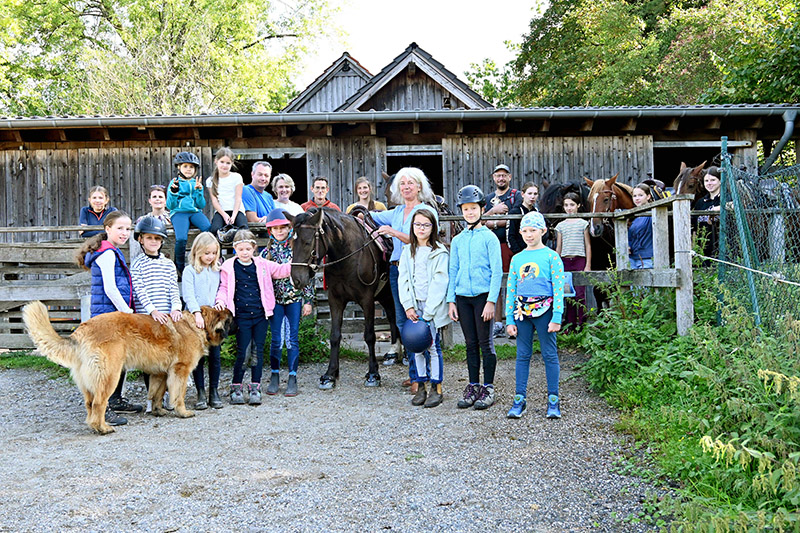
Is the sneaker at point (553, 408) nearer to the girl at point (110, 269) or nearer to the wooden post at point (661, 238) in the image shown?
the wooden post at point (661, 238)

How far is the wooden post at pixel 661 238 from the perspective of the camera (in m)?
6.35

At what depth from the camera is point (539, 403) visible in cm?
566

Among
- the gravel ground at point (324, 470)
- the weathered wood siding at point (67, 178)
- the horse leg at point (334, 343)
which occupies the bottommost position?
the gravel ground at point (324, 470)

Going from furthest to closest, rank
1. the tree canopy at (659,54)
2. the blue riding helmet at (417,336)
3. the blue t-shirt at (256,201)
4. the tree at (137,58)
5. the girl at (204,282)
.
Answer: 1. the tree at (137,58)
2. the tree canopy at (659,54)
3. the blue t-shirt at (256,201)
4. the girl at (204,282)
5. the blue riding helmet at (417,336)

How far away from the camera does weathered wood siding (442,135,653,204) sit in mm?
11672

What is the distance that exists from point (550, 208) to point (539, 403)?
3.79 m

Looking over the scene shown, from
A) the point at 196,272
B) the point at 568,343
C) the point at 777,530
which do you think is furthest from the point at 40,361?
the point at 777,530

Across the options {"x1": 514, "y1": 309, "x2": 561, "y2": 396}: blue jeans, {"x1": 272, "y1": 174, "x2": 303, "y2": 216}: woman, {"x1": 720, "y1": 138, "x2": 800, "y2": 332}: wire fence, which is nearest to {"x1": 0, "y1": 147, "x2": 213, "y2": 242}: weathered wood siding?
{"x1": 272, "y1": 174, "x2": 303, "y2": 216}: woman

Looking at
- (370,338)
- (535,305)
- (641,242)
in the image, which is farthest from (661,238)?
(370,338)

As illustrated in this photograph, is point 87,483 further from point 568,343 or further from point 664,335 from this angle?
Answer: point 568,343

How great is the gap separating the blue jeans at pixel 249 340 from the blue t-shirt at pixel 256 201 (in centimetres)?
234

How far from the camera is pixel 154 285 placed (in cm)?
559

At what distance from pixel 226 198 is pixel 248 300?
225 cm

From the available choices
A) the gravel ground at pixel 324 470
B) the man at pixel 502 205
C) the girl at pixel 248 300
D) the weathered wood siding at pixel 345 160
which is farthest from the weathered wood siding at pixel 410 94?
the gravel ground at pixel 324 470
